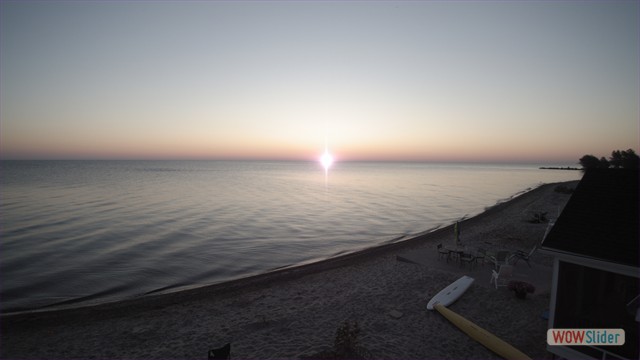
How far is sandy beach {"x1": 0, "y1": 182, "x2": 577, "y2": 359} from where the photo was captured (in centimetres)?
866

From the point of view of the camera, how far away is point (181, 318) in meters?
10.8

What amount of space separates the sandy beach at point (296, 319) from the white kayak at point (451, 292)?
31 centimetres

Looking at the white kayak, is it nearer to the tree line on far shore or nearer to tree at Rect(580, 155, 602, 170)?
the tree line on far shore

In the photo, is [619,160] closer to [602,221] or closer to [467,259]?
[467,259]

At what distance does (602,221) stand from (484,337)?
4038mm

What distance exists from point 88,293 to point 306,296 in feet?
29.2

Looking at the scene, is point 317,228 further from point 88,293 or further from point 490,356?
point 490,356

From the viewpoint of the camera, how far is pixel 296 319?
10.4 meters

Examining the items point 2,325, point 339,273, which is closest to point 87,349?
point 2,325

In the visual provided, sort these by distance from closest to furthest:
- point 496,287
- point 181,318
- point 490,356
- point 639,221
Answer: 1. point 639,221
2. point 490,356
3. point 181,318
4. point 496,287

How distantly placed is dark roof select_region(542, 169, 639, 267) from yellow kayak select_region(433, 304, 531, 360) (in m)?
2.74

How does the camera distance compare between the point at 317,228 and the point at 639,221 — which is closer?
the point at 639,221

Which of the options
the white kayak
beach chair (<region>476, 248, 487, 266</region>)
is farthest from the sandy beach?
beach chair (<region>476, 248, 487, 266</region>)

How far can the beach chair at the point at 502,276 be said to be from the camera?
40.0 feet
